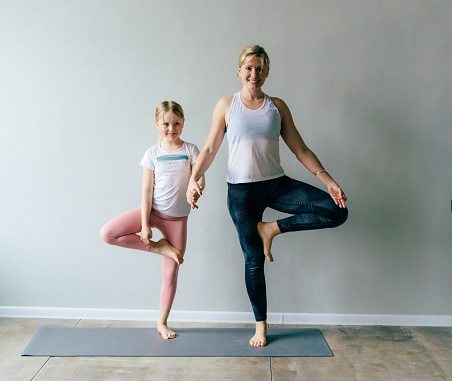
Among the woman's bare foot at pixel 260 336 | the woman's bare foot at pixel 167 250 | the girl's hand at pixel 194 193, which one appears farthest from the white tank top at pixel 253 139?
the woman's bare foot at pixel 260 336

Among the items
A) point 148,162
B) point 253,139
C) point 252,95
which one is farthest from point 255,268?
point 252,95

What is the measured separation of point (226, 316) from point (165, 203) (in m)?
0.87

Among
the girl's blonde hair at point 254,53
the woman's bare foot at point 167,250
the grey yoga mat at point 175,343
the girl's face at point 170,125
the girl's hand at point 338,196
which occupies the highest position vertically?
the girl's blonde hair at point 254,53

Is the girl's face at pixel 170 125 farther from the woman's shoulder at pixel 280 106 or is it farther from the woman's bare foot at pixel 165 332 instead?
the woman's bare foot at pixel 165 332

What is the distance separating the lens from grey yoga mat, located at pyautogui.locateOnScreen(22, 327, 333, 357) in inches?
106

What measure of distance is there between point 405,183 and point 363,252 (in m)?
0.50

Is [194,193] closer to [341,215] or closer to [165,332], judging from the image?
[341,215]

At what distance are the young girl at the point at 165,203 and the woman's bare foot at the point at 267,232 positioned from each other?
0.42 m

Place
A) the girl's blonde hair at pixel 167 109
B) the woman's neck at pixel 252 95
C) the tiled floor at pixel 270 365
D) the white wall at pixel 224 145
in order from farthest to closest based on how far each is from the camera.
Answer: the white wall at pixel 224 145 < the girl's blonde hair at pixel 167 109 < the woman's neck at pixel 252 95 < the tiled floor at pixel 270 365

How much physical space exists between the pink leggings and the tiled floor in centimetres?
45

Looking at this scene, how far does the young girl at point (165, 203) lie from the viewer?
9.23 feet

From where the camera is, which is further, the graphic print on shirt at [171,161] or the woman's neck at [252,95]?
the graphic print on shirt at [171,161]

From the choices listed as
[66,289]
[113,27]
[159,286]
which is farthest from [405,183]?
[66,289]

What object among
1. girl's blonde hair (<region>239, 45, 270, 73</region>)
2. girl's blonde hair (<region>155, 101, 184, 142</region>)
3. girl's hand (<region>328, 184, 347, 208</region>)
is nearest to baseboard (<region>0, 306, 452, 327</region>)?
girl's hand (<region>328, 184, 347, 208</region>)
